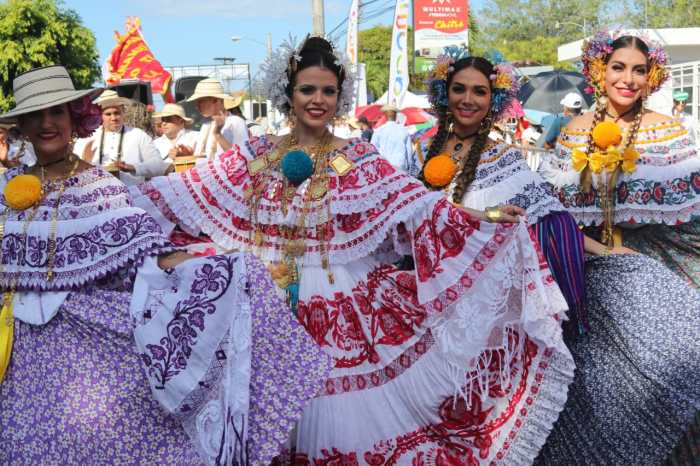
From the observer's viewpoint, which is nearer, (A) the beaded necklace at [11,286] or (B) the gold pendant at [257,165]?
(A) the beaded necklace at [11,286]

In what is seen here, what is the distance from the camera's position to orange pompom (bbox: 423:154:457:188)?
450 centimetres

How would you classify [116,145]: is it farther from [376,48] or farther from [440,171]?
[376,48]

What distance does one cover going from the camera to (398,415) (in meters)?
3.84

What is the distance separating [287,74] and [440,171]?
0.93 m

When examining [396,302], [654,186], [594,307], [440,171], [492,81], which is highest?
[492,81]

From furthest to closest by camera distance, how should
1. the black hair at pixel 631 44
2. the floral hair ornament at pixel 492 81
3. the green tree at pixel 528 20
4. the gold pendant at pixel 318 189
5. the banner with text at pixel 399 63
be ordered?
the green tree at pixel 528 20 < the banner with text at pixel 399 63 < the black hair at pixel 631 44 < the floral hair ornament at pixel 492 81 < the gold pendant at pixel 318 189

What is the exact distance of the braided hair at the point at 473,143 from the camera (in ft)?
14.9

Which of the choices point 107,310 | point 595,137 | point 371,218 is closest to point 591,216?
point 595,137

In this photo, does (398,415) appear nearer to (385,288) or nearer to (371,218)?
(385,288)

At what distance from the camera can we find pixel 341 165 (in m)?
4.12

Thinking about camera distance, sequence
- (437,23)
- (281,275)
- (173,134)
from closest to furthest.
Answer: (281,275) → (173,134) → (437,23)

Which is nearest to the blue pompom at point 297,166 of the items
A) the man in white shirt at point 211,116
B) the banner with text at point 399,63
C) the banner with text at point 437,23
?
the man in white shirt at point 211,116

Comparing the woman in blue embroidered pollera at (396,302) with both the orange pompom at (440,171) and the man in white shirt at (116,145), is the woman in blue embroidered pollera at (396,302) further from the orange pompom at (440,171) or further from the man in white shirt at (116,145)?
the man in white shirt at (116,145)

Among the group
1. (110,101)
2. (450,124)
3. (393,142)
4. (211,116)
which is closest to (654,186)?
(450,124)
